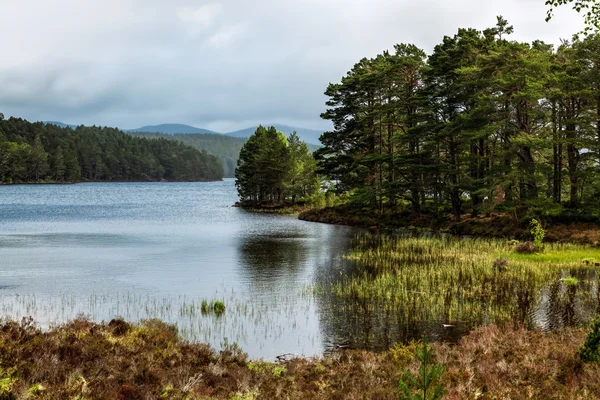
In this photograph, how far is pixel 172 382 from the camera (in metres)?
10.8

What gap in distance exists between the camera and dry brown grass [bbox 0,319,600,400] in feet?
32.7

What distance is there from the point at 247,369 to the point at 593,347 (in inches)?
304

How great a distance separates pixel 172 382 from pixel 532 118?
142ft

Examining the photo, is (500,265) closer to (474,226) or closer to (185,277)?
(185,277)

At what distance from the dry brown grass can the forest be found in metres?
30.3

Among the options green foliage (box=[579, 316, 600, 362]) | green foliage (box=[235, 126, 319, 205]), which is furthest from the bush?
green foliage (box=[235, 126, 319, 205])

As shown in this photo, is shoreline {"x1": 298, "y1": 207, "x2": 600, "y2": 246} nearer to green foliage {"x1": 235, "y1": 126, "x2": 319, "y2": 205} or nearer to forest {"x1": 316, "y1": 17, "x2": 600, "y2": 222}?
forest {"x1": 316, "y1": 17, "x2": 600, "y2": 222}

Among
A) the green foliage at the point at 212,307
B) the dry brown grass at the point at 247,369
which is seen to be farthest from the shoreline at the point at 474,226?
the green foliage at the point at 212,307

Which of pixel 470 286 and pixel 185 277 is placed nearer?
pixel 470 286

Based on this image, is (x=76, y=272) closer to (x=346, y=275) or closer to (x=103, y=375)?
(x=346, y=275)

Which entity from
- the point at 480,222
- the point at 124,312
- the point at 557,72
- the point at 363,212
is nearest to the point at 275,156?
the point at 363,212

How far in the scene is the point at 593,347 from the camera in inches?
451

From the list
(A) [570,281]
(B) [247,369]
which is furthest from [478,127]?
(B) [247,369]

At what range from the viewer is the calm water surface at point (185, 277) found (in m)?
17.9
